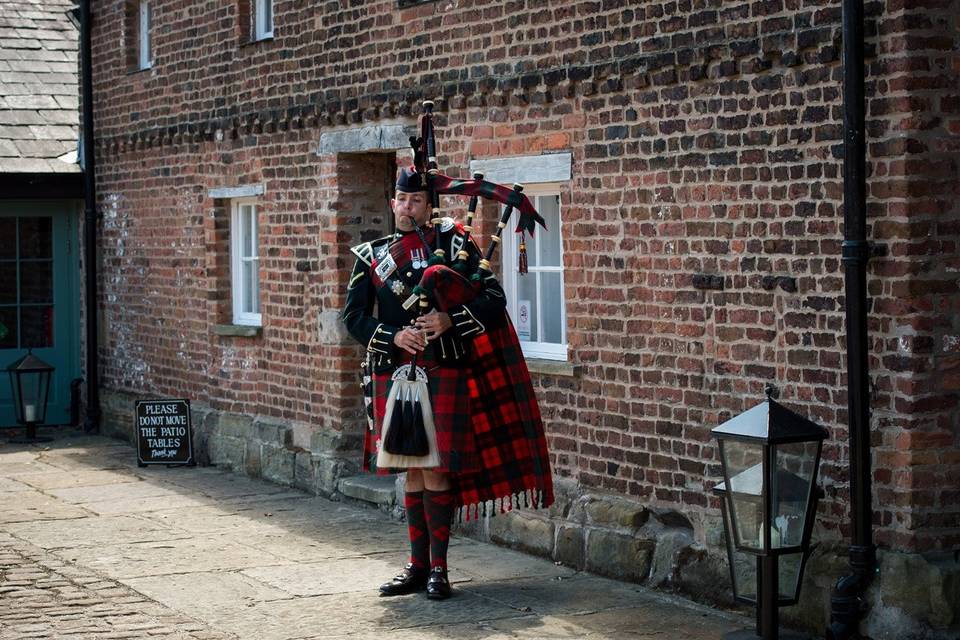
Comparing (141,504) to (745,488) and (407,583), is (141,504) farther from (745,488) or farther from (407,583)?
(745,488)

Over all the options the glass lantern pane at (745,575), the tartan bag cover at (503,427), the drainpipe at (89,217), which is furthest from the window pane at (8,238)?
the glass lantern pane at (745,575)

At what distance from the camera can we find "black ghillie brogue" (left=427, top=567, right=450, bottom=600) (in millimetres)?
8117

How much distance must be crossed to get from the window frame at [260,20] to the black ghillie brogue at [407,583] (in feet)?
20.4

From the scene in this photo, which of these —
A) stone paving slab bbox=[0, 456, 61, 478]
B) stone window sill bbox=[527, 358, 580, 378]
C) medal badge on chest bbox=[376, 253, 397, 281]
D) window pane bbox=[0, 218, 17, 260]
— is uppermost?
window pane bbox=[0, 218, 17, 260]

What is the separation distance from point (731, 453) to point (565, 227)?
2680 mm

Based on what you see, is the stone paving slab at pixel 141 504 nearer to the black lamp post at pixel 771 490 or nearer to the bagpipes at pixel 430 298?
the bagpipes at pixel 430 298

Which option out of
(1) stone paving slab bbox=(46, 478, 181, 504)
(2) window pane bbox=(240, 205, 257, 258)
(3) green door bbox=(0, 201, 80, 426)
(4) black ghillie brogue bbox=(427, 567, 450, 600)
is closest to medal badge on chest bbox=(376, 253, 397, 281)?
(4) black ghillie brogue bbox=(427, 567, 450, 600)

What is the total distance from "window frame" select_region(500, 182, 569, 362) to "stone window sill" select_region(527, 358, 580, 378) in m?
0.09

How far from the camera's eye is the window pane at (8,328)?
647 inches

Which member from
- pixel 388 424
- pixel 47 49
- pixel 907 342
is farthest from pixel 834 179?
pixel 47 49

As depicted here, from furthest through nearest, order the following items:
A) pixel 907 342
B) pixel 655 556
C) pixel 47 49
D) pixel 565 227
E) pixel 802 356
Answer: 1. pixel 47 49
2. pixel 565 227
3. pixel 655 556
4. pixel 802 356
5. pixel 907 342

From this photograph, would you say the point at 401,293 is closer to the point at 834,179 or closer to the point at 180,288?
the point at 834,179

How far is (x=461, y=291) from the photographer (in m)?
7.96

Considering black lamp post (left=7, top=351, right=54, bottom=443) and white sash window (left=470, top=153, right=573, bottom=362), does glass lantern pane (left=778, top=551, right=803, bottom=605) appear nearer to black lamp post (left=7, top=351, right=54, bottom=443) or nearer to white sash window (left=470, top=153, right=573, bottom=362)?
white sash window (left=470, top=153, right=573, bottom=362)
